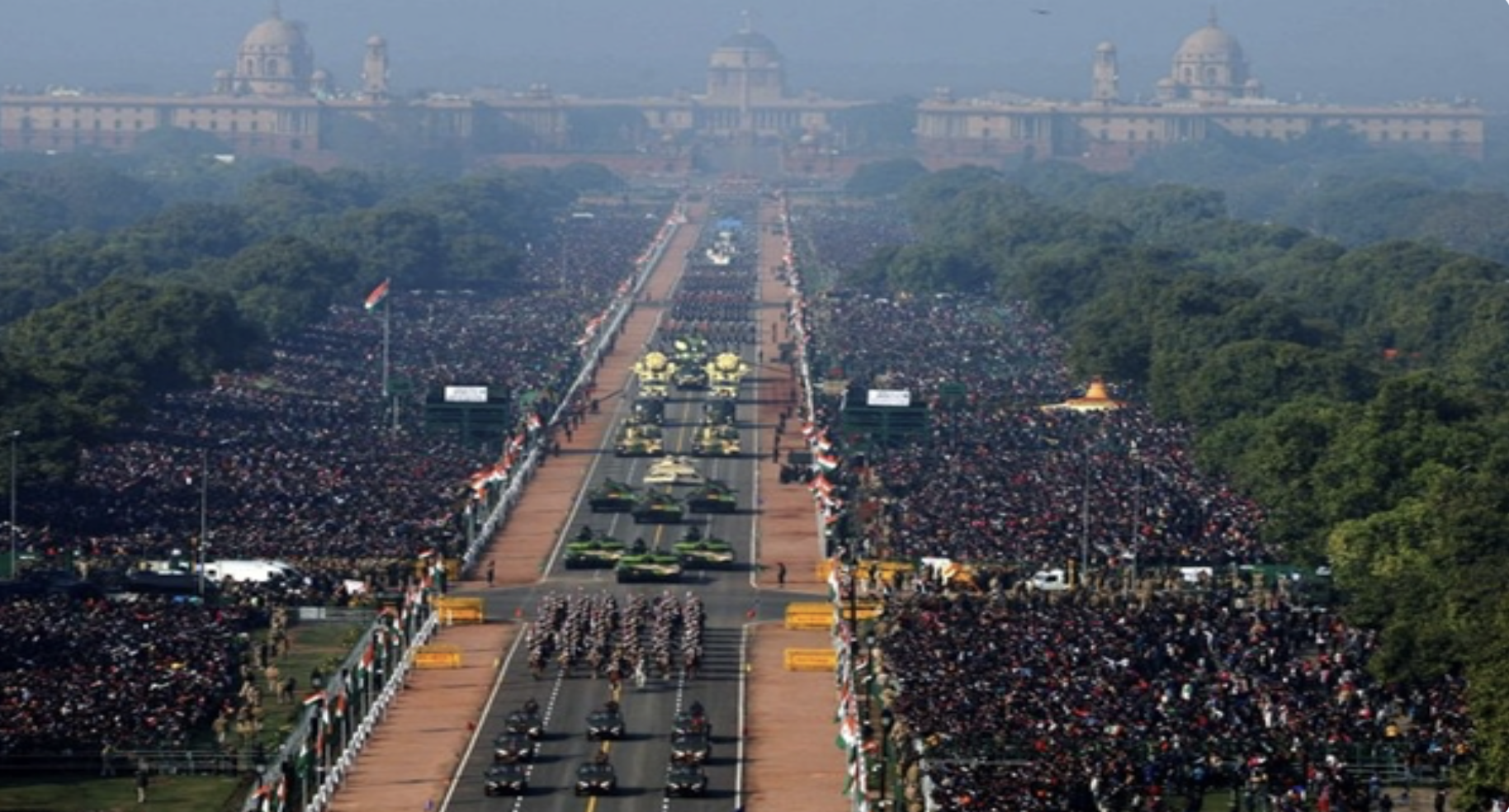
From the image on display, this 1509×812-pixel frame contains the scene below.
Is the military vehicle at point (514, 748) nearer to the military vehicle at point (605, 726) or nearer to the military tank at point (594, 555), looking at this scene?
the military vehicle at point (605, 726)

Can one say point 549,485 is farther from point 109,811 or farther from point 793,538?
point 109,811

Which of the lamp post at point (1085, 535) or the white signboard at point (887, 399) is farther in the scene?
the white signboard at point (887, 399)

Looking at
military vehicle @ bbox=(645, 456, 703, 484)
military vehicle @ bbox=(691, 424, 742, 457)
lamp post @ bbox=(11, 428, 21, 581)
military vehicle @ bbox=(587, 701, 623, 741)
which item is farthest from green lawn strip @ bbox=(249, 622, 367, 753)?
military vehicle @ bbox=(691, 424, 742, 457)

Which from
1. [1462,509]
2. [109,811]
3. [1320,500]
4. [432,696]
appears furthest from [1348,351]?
[109,811]

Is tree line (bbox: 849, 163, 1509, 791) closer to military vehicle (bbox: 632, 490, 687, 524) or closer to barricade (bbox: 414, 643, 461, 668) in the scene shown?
military vehicle (bbox: 632, 490, 687, 524)

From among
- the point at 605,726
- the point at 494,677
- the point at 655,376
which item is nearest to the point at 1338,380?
the point at 655,376

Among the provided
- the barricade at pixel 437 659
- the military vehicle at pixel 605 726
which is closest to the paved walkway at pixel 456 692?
the barricade at pixel 437 659
